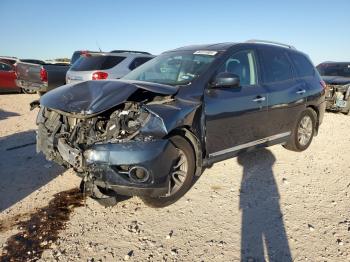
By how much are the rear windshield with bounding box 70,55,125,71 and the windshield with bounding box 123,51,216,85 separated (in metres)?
3.93

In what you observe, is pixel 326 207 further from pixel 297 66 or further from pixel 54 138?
pixel 54 138

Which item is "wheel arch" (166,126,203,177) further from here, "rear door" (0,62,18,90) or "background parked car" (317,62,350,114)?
"rear door" (0,62,18,90)

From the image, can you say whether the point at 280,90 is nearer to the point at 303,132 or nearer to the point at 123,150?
the point at 303,132

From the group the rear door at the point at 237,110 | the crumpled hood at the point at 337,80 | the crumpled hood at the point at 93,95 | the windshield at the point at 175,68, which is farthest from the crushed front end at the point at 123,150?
the crumpled hood at the point at 337,80

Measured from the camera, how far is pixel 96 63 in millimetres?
8734

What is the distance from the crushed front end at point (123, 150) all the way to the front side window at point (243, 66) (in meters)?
1.48

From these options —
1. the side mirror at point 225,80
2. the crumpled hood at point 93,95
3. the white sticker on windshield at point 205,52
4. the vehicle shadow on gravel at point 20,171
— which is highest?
the white sticker on windshield at point 205,52

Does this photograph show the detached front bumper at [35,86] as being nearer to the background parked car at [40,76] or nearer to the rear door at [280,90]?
the background parked car at [40,76]

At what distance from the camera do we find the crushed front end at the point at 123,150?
331 centimetres

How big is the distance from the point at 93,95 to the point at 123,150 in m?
0.72

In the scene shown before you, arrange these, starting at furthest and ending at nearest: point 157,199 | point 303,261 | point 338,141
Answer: point 338,141 < point 157,199 < point 303,261

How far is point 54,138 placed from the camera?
378 cm

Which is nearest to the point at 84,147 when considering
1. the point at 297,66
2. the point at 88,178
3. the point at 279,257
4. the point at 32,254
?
the point at 88,178

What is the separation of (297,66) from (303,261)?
3.85 m
